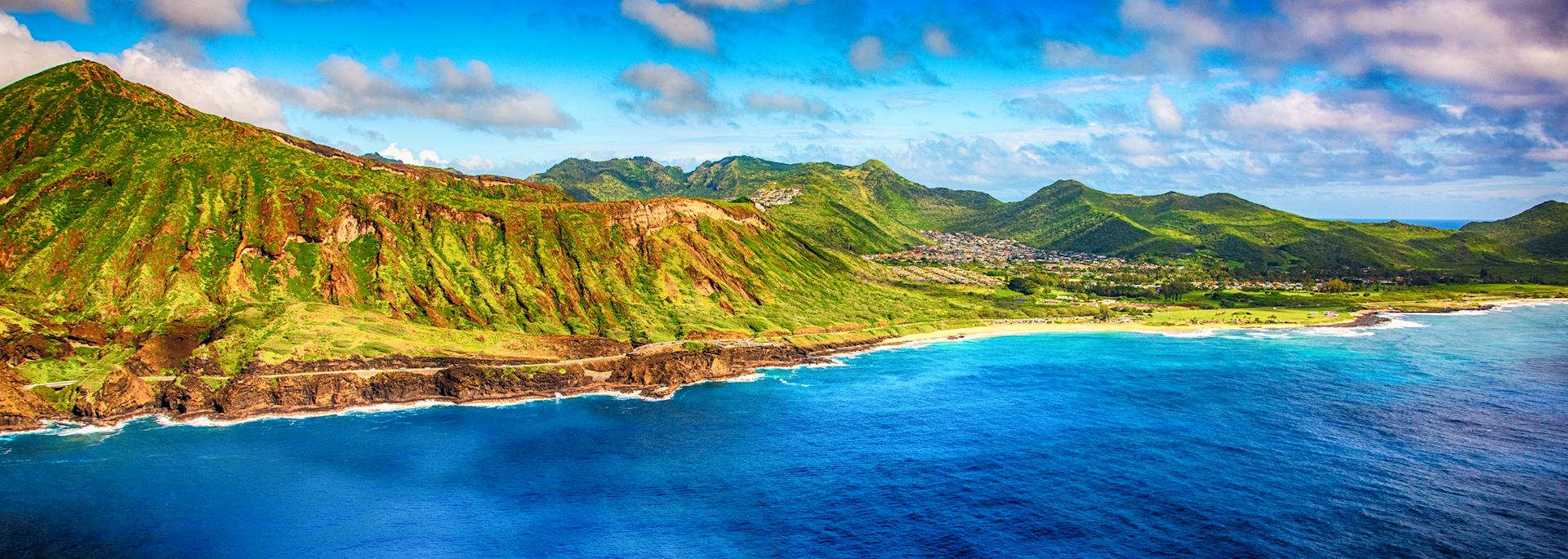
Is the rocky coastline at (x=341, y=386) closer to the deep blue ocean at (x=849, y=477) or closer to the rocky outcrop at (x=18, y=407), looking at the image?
the rocky outcrop at (x=18, y=407)

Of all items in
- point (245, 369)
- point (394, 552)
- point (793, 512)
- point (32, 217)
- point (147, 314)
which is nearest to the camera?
point (394, 552)

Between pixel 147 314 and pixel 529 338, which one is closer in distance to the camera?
pixel 147 314

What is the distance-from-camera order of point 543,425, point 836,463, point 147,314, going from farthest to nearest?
point 147,314 < point 543,425 < point 836,463

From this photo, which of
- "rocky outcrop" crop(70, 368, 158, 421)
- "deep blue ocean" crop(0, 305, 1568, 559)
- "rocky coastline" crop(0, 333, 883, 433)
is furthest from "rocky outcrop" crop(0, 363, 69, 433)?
"deep blue ocean" crop(0, 305, 1568, 559)

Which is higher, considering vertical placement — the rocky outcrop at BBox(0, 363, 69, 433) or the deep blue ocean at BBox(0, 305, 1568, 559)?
the rocky outcrop at BBox(0, 363, 69, 433)

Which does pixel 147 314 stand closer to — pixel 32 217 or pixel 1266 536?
pixel 32 217

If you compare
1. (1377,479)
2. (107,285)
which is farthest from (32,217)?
(1377,479)

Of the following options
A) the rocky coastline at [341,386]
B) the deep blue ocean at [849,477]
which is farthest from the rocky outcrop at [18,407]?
the deep blue ocean at [849,477]

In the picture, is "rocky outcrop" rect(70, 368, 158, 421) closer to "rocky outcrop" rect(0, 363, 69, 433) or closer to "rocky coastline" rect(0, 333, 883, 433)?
"rocky coastline" rect(0, 333, 883, 433)

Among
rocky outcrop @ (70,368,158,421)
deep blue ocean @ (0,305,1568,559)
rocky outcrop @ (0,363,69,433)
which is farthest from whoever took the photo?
rocky outcrop @ (70,368,158,421)
